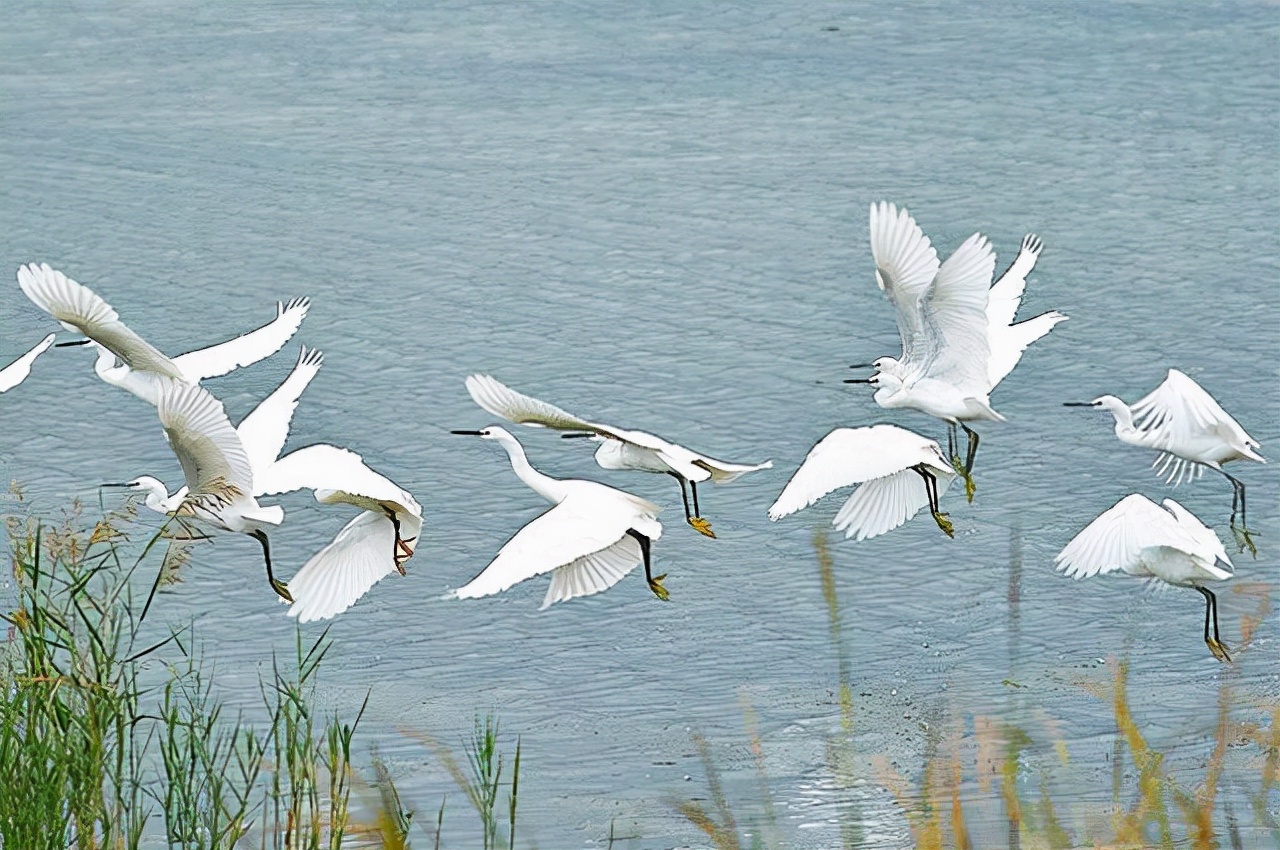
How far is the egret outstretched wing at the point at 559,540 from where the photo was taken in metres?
3.38

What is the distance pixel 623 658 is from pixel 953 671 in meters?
0.68

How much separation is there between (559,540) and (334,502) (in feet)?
1.85

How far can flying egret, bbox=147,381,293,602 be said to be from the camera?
3.36 m

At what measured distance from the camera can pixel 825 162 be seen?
25.2ft

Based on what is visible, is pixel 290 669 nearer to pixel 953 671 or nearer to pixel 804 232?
pixel 953 671

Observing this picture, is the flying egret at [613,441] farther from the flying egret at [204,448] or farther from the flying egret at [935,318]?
the flying egret at [935,318]

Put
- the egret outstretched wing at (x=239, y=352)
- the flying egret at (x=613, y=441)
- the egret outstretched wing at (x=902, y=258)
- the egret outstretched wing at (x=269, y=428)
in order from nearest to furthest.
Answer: the flying egret at (x=613, y=441) < the egret outstretched wing at (x=269, y=428) < the egret outstretched wing at (x=902, y=258) < the egret outstretched wing at (x=239, y=352)

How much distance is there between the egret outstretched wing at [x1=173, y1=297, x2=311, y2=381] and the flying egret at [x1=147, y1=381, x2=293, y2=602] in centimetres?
92

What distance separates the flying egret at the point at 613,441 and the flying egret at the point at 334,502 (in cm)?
28

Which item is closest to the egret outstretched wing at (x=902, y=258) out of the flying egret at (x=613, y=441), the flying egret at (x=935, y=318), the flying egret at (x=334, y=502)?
the flying egret at (x=935, y=318)

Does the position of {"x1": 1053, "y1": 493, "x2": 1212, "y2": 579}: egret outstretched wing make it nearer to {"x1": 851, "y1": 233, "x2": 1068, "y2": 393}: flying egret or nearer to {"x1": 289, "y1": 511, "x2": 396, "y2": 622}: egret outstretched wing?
{"x1": 851, "y1": 233, "x2": 1068, "y2": 393}: flying egret

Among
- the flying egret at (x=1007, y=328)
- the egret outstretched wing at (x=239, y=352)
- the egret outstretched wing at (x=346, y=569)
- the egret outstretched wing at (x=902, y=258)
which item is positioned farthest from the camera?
the flying egret at (x=1007, y=328)

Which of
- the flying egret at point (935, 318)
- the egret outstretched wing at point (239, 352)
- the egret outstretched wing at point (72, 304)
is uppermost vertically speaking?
the egret outstretched wing at point (239, 352)

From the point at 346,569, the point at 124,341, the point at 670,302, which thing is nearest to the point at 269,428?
the point at 346,569
